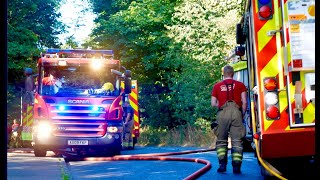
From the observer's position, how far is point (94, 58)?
17859 millimetres

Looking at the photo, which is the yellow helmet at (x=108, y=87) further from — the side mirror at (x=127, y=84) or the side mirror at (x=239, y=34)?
the side mirror at (x=239, y=34)

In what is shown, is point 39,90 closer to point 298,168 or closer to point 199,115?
point 298,168

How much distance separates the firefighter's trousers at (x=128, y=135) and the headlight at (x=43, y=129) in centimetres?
455

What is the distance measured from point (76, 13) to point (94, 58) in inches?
1304

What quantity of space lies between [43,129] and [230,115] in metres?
7.73

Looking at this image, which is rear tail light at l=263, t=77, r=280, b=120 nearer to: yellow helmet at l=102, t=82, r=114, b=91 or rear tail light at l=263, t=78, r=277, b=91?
rear tail light at l=263, t=78, r=277, b=91

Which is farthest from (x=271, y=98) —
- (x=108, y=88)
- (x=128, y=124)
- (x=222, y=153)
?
(x=128, y=124)

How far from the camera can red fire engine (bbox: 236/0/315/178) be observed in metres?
6.74

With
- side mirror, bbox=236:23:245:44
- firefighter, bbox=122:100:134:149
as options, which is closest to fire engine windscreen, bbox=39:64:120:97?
firefighter, bbox=122:100:134:149

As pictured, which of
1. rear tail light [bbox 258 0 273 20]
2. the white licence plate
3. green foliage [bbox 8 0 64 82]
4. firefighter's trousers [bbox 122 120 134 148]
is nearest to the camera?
rear tail light [bbox 258 0 273 20]

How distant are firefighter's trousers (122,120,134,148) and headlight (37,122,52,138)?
455 cm

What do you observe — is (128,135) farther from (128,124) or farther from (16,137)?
(16,137)

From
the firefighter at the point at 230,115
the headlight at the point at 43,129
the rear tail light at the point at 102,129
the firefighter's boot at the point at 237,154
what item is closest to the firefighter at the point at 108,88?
the rear tail light at the point at 102,129

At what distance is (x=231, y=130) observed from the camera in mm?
10141
